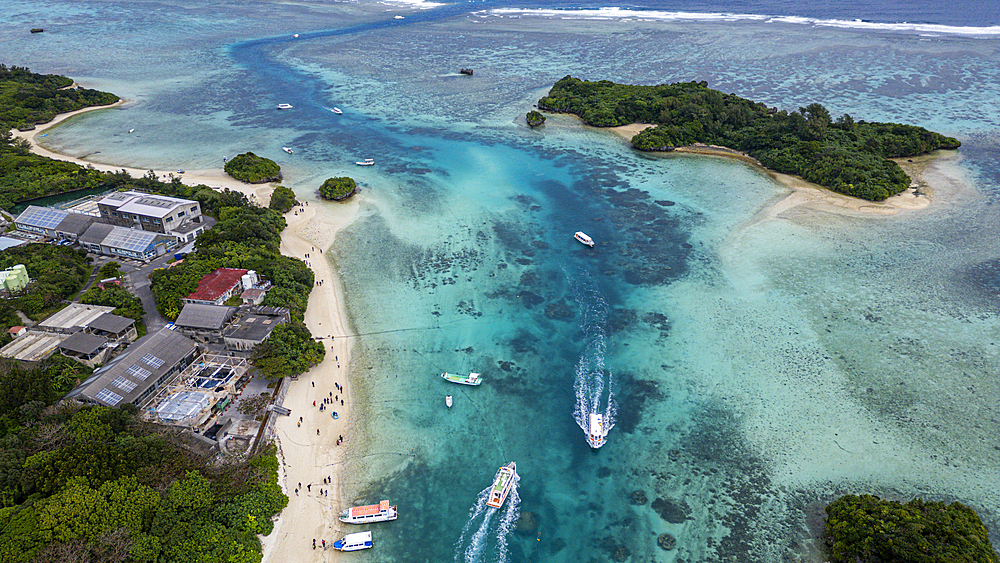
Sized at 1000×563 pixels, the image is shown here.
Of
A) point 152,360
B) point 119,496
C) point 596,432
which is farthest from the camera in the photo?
point 152,360

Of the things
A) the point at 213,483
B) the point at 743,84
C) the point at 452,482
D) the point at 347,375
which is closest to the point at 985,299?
the point at 452,482

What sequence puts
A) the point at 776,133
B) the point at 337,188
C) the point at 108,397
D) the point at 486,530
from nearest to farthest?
the point at 486,530 < the point at 108,397 < the point at 337,188 < the point at 776,133

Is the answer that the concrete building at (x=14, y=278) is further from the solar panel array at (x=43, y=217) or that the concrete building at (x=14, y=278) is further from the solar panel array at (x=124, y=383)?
the solar panel array at (x=124, y=383)

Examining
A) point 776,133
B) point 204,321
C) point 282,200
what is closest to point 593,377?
point 204,321

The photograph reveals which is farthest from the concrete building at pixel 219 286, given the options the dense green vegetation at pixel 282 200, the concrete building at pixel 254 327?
the dense green vegetation at pixel 282 200

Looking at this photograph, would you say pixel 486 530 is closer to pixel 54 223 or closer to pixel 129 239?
pixel 129 239

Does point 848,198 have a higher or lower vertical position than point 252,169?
lower
